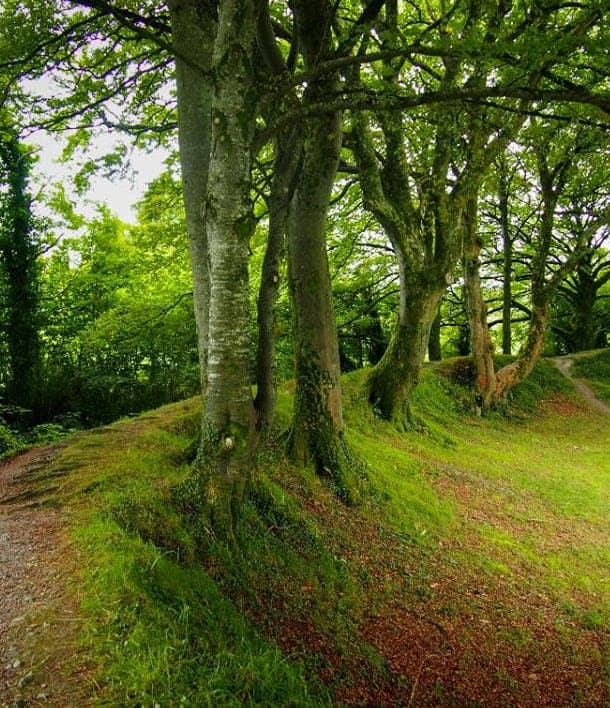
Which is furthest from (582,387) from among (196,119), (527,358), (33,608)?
(33,608)

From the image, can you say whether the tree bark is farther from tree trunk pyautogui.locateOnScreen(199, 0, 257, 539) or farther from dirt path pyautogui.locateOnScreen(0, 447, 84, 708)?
dirt path pyautogui.locateOnScreen(0, 447, 84, 708)

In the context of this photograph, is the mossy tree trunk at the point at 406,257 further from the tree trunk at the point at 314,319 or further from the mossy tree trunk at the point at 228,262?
the mossy tree trunk at the point at 228,262

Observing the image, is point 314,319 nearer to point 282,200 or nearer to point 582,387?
point 282,200

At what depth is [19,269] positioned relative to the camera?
40.0 ft

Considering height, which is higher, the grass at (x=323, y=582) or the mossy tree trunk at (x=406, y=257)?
the mossy tree trunk at (x=406, y=257)

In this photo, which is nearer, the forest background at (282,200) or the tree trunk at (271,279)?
the forest background at (282,200)

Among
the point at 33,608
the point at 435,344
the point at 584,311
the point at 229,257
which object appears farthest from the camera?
the point at 584,311

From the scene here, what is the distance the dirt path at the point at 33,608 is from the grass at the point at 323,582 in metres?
0.14

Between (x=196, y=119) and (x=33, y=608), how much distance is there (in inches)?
164

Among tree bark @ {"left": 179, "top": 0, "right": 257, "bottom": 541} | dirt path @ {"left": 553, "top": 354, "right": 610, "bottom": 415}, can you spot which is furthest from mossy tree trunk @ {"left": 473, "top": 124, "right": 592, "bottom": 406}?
tree bark @ {"left": 179, "top": 0, "right": 257, "bottom": 541}

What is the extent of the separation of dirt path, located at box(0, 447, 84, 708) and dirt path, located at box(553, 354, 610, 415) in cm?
1603

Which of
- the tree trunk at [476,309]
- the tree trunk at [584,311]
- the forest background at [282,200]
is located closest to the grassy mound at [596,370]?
the tree trunk at [584,311]

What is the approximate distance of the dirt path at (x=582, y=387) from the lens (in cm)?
1521

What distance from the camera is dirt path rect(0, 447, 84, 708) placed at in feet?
7.14
